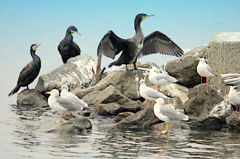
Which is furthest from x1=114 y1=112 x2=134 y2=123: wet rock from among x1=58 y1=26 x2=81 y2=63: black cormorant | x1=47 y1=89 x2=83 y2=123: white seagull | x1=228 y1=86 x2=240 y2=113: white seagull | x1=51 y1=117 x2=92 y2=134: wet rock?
x1=58 y1=26 x2=81 y2=63: black cormorant

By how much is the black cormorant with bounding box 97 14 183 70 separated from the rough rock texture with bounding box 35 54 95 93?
2.08 metres

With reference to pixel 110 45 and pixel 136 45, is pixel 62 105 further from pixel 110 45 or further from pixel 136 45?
pixel 136 45

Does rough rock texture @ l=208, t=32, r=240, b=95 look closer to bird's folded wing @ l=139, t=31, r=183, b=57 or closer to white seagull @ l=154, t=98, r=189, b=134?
bird's folded wing @ l=139, t=31, r=183, b=57

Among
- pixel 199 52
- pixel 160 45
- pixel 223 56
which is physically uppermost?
pixel 160 45

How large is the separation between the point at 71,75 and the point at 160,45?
3.26 metres

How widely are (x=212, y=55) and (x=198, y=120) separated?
11.8 ft

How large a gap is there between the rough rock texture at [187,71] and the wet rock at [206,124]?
4.20 m

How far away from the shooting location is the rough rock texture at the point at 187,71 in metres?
14.9

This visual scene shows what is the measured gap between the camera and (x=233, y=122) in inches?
414

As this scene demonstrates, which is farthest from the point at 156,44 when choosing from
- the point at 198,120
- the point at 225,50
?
the point at 198,120

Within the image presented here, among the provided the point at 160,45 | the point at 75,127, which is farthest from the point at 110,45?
the point at 75,127

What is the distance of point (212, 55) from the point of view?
13773mm

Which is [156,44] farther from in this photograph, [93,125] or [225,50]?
[93,125]

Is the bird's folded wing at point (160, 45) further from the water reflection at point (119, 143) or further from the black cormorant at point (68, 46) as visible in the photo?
the water reflection at point (119, 143)
